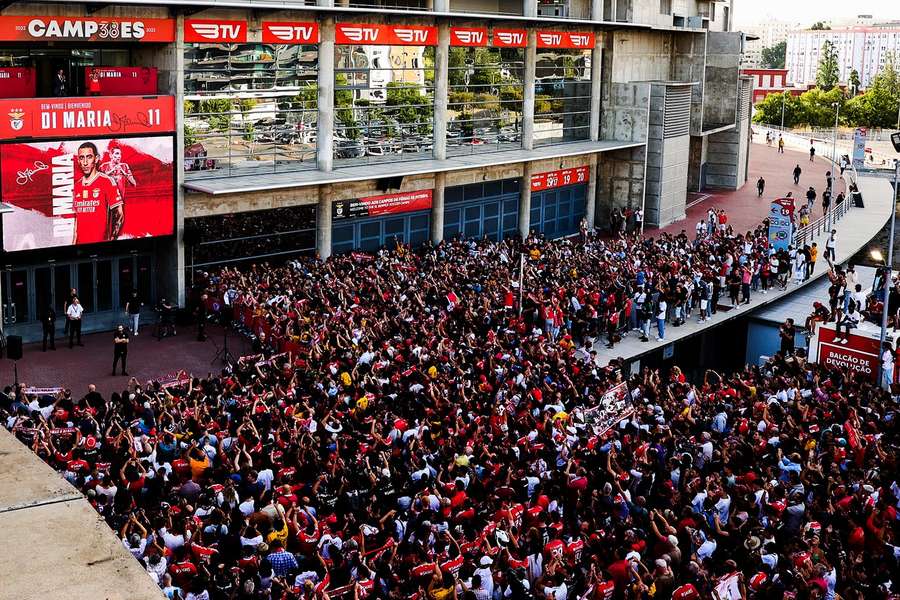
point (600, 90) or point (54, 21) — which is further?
point (600, 90)

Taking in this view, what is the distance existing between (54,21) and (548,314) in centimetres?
1419

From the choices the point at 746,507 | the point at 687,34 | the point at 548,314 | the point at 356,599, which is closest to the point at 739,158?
the point at 687,34

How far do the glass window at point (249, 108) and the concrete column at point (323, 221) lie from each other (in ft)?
3.20

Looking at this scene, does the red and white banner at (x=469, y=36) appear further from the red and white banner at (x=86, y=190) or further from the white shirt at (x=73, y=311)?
the white shirt at (x=73, y=311)

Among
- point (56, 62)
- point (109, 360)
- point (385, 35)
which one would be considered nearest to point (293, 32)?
point (385, 35)

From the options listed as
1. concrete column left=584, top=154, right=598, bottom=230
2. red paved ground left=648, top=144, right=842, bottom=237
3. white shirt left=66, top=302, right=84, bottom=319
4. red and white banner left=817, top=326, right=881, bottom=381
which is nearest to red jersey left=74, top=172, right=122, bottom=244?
white shirt left=66, top=302, right=84, bottom=319

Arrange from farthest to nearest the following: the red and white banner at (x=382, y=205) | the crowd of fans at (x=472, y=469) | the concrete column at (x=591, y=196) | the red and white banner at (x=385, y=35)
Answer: the concrete column at (x=591, y=196) < the red and white banner at (x=382, y=205) < the red and white banner at (x=385, y=35) < the crowd of fans at (x=472, y=469)

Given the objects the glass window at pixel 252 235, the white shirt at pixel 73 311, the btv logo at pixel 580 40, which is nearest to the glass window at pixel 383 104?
the glass window at pixel 252 235

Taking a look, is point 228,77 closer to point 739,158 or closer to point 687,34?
point 687,34

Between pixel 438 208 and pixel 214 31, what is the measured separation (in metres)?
11.1

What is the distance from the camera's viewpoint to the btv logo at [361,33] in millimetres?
34759

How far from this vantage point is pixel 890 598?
1376 cm

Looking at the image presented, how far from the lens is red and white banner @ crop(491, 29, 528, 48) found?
4034 centimetres

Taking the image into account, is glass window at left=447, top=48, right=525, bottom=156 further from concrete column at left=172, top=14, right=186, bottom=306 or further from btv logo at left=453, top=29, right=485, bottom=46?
concrete column at left=172, top=14, right=186, bottom=306
